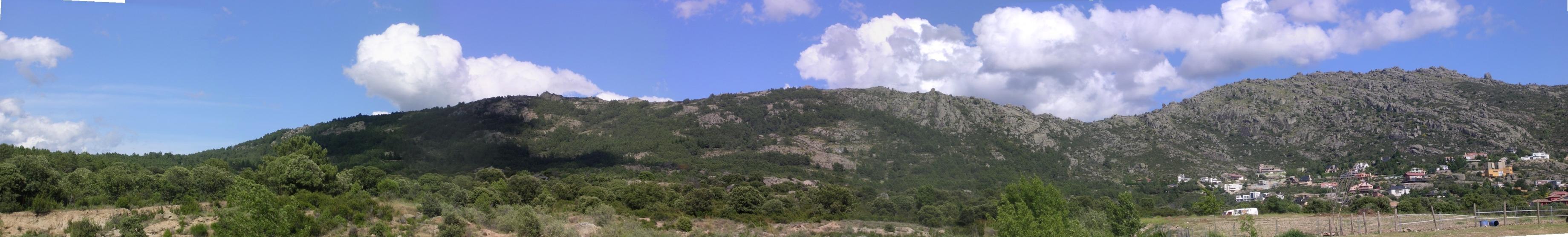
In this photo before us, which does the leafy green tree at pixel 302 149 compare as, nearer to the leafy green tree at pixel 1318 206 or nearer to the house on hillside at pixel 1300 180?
the leafy green tree at pixel 1318 206

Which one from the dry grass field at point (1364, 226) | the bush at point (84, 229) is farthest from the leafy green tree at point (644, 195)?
the dry grass field at point (1364, 226)

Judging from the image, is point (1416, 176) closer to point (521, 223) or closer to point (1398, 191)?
point (1398, 191)

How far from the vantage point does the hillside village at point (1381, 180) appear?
6744 cm

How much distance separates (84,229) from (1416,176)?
3394 inches

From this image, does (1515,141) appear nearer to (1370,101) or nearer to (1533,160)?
(1533,160)

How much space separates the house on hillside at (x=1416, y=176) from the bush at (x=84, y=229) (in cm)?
8445

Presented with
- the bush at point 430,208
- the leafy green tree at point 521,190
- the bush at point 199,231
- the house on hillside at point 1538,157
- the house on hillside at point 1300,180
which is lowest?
the bush at point 199,231

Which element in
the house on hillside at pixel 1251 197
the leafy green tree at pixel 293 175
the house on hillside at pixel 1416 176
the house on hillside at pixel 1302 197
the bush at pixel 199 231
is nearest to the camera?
the bush at pixel 199 231

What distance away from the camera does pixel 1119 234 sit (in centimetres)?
4156

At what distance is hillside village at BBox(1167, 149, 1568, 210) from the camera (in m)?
67.4

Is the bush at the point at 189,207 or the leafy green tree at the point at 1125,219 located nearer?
the bush at the point at 189,207

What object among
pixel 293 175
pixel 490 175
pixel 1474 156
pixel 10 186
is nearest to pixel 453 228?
pixel 293 175

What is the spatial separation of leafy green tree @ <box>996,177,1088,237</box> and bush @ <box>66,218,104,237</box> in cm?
2840

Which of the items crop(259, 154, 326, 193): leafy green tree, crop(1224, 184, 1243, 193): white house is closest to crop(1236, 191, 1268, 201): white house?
crop(1224, 184, 1243, 193): white house
